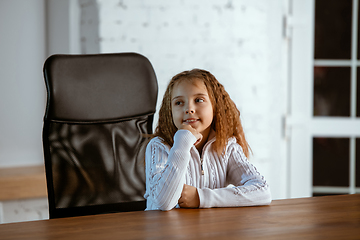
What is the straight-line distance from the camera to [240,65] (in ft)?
8.04

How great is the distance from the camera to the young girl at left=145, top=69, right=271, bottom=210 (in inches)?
38.9

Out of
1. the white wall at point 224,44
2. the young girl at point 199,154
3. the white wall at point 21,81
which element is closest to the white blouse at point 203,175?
the young girl at point 199,154

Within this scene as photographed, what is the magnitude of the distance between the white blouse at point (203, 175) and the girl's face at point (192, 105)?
2.8 inches

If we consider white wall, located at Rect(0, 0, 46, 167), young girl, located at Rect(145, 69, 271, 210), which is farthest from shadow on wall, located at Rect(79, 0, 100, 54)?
young girl, located at Rect(145, 69, 271, 210)

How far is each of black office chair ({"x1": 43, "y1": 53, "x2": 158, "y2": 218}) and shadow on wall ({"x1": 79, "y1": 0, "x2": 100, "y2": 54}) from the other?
872 millimetres

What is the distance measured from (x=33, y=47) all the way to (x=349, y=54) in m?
2.01

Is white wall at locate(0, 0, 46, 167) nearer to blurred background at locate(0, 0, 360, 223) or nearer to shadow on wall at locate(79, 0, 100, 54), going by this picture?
blurred background at locate(0, 0, 360, 223)

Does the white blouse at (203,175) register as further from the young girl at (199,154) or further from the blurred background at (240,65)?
the blurred background at (240,65)

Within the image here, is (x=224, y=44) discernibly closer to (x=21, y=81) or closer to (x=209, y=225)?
(x=21, y=81)

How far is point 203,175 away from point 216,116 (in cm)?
20

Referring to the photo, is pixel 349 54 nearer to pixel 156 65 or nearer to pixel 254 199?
pixel 156 65

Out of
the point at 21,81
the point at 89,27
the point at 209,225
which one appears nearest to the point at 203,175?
the point at 209,225

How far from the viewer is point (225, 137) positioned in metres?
1.22

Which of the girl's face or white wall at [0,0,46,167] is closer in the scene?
the girl's face
